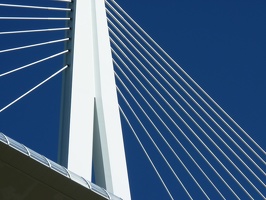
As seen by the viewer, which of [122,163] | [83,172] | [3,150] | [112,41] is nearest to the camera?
[3,150]

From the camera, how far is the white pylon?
25.9 feet

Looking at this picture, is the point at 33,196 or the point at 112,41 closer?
the point at 33,196

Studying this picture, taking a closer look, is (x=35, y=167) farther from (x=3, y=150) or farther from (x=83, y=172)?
A: (x=83, y=172)

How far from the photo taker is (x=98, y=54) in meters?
9.14

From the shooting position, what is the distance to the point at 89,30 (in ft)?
30.7

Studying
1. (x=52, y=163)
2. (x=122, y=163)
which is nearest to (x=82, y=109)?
(x=122, y=163)

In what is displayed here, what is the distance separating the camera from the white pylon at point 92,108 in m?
7.88

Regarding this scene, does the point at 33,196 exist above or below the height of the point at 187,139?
below

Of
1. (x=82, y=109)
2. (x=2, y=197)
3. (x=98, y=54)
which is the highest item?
(x=98, y=54)

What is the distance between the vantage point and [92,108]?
850 cm

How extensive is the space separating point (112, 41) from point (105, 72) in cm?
87

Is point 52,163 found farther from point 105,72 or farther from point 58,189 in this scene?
point 105,72

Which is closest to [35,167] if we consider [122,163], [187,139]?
[122,163]

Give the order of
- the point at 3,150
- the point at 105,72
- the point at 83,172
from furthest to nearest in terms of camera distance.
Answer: the point at 105,72 < the point at 83,172 < the point at 3,150
